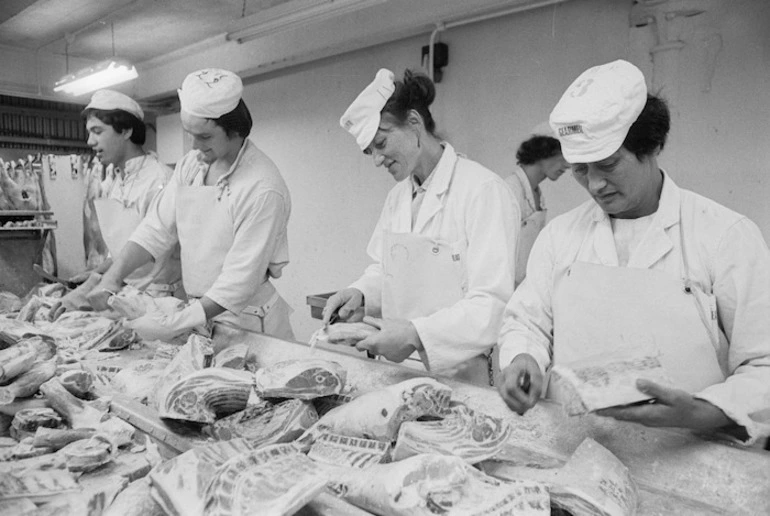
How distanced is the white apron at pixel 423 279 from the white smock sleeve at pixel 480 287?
0.24ft

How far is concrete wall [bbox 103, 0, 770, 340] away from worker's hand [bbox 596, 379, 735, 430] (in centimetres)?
286

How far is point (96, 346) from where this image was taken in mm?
2822

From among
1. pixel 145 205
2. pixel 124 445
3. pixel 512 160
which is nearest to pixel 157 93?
pixel 145 205

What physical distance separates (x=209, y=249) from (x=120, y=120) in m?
1.52

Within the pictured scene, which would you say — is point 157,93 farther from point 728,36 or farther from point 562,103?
point 562,103

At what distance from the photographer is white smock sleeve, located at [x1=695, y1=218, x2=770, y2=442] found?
155cm

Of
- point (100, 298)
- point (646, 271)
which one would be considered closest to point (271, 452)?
point (646, 271)

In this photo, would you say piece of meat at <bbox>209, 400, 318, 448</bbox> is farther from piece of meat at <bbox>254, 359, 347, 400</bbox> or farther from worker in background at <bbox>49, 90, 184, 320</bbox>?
worker in background at <bbox>49, 90, 184, 320</bbox>

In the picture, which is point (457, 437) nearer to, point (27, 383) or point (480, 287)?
point (480, 287)

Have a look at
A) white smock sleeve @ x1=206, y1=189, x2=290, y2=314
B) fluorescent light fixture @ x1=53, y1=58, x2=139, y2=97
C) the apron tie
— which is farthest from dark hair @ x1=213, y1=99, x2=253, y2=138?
fluorescent light fixture @ x1=53, y1=58, x2=139, y2=97

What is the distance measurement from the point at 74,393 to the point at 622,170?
1.97 metres

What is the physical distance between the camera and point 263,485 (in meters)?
1.28

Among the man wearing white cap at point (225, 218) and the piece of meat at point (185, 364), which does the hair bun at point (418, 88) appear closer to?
the man wearing white cap at point (225, 218)

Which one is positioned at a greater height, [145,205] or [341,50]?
[341,50]
